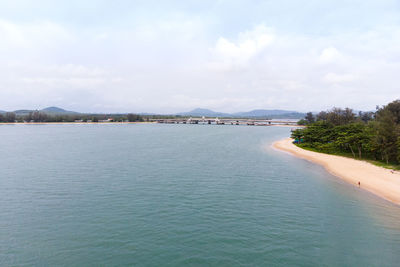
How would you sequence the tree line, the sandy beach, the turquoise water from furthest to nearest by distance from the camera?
the tree line → the sandy beach → the turquoise water

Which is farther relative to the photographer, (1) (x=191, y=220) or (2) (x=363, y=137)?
(2) (x=363, y=137)

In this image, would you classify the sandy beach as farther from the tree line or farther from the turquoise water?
the tree line

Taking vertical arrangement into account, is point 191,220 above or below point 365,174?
below

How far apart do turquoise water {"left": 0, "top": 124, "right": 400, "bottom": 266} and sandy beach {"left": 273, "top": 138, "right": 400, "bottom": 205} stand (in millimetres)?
2700

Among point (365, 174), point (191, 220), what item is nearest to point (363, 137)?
point (365, 174)

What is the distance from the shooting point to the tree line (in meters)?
48.5

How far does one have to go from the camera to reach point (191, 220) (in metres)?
25.4

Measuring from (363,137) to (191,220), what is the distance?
50656 millimetres

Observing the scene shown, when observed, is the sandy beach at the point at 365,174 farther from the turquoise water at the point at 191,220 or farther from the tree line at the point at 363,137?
the tree line at the point at 363,137

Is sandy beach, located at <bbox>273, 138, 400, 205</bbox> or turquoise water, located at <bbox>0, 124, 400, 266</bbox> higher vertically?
sandy beach, located at <bbox>273, 138, 400, 205</bbox>

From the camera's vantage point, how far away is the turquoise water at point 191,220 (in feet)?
62.8

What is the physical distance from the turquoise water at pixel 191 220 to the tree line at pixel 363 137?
54.8ft

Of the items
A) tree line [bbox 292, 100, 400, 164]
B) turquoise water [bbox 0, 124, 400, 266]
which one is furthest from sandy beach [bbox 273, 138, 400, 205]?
tree line [bbox 292, 100, 400, 164]

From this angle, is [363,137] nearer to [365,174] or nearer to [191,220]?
[365,174]
